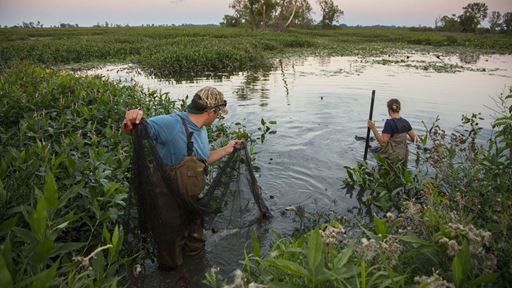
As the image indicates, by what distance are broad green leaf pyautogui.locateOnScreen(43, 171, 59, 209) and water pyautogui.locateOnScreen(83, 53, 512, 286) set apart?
227cm

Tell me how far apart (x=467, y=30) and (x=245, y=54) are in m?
71.5

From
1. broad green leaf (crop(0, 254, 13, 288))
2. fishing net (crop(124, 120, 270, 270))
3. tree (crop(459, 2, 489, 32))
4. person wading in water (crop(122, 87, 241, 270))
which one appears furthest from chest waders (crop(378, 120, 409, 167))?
tree (crop(459, 2, 489, 32))

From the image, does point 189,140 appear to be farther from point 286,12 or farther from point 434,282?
point 286,12

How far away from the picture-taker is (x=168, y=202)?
3.61 metres

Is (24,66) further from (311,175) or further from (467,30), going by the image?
(467,30)

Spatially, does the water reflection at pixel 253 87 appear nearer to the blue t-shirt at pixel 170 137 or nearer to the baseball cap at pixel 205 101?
the baseball cap at pixel 205 101

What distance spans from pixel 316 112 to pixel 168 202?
29.7 ft

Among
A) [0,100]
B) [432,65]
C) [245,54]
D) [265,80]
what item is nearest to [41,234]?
[0,100]

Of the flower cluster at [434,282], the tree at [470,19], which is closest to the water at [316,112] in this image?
the flower cluster at [434,282]

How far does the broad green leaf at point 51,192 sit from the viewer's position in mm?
1917

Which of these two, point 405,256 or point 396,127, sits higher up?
point 396,127

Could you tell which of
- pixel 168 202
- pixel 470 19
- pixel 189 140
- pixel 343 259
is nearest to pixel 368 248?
pixel 343 259

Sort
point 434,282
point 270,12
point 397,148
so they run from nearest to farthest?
point 434,282
point 397,148
point 270,12

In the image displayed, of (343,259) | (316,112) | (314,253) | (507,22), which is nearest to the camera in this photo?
(314,253)
